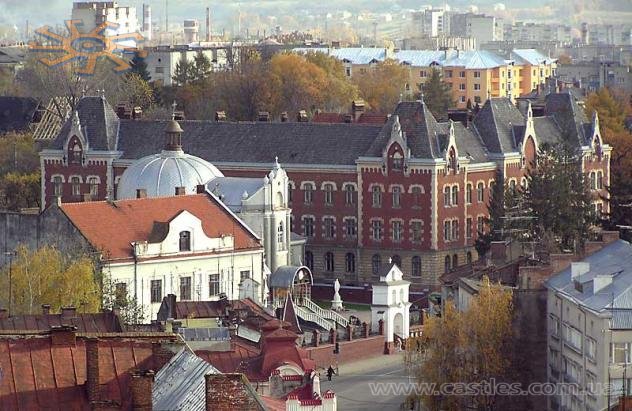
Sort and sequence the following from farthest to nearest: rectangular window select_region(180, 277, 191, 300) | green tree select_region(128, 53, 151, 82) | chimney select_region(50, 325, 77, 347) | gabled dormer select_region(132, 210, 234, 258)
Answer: green tree select_region(128, 53, 151, 82) < rectangular window select_region(180, 277, 191, 300) < gabled dormer select_region(132, 210, 234, 258) < chimney select_region(50, 325, 77, 347)

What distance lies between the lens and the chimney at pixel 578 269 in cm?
6825

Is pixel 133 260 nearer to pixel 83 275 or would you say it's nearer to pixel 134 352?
pixel 83 275

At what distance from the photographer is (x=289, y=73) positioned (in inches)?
6275

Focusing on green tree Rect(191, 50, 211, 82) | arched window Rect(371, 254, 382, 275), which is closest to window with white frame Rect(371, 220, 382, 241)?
arched window Rect(371, 254, 382, 275)

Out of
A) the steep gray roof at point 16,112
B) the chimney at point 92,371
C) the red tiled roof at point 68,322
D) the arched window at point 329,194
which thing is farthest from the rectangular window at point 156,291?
the steep gray roof at point 16,112

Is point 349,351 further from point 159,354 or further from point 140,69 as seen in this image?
point 140,69

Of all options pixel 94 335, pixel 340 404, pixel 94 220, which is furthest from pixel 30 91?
pixel 94 335

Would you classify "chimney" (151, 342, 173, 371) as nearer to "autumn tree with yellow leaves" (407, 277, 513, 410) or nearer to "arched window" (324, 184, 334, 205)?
"autumn tree with yellow leaves" (407, 277, 513, 410)

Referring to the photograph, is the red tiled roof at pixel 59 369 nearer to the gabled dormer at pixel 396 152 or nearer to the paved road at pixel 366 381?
the paved road at pixel 366 381

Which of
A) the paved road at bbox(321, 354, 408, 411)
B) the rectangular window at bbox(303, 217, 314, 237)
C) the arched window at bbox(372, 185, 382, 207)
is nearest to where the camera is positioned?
the paved road at bbox(321, 354, 408, 411)

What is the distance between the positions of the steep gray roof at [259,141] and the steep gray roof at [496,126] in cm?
605

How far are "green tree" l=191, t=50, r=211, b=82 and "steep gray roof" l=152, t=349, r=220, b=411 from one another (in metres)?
131

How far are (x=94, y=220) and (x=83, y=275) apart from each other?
908 centimetres

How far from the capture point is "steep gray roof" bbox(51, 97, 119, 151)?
11162 centimetres
